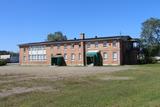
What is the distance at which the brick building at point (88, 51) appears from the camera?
73000 mm

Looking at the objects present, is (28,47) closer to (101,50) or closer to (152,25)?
(101,50)

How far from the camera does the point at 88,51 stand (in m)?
76.9

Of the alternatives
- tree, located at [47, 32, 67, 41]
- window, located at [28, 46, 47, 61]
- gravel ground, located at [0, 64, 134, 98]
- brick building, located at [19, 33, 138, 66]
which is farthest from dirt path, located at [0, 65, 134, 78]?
tree, located at [47, 32, 67, 41]

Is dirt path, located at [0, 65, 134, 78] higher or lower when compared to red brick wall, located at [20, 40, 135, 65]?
lower

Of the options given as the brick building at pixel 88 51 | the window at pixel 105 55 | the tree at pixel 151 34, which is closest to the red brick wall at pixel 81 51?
the brick building at pixel 88 51

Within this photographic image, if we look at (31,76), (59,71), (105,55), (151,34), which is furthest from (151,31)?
(31,76)

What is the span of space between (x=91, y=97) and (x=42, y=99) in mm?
2127

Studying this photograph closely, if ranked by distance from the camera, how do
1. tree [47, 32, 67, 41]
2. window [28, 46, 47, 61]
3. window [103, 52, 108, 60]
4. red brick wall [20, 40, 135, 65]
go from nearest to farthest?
red brick wall [20, 40, 135, 65]
window [103, 52, 108, 60]
window [28, 46, 47, 61]
tree [47, 32, 67, 41]

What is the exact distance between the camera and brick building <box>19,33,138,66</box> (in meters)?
73.0

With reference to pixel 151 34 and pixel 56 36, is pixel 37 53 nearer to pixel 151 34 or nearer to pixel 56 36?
pixel 151 34

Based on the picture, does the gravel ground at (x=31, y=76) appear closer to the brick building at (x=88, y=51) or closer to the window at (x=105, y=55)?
the brick building at (x=88, y=51)

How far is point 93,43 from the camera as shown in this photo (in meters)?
76.7

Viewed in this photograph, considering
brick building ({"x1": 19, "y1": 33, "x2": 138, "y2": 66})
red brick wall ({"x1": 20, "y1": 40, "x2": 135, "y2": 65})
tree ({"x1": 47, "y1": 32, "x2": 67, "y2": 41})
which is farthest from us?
tree ({"x1": 47, "y1": 32, "x2": 67, "y2": 41})

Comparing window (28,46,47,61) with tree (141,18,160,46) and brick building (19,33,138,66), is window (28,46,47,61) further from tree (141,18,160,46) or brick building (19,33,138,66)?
tree (141,18,160,46)
